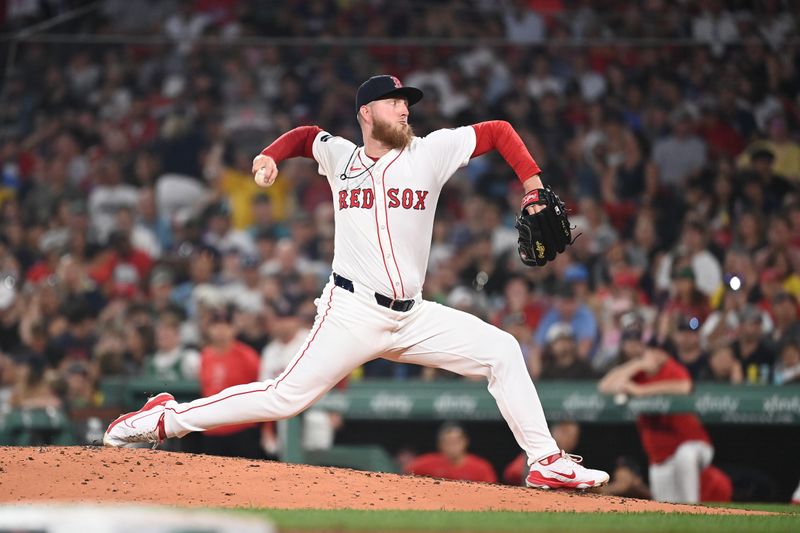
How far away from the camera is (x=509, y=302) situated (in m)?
9.75

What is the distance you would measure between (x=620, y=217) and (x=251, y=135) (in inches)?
151

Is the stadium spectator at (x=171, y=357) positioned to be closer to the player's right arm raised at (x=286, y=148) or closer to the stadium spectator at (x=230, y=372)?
the stadium spectator at (x=230, y=372)

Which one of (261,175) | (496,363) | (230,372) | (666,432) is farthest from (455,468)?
(261,175)

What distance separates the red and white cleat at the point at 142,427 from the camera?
5238 mm

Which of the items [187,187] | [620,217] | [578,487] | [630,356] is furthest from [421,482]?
[187,187]

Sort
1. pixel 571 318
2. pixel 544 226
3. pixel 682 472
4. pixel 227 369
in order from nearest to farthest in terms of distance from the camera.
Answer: pixel 544 226
pixel 682 472
pixel 227 369
pixel 571 318

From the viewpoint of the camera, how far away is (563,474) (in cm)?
509

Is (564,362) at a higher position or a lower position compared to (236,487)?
higher

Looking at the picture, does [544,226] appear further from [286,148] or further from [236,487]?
[236,487]

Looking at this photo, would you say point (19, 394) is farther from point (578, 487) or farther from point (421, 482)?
point (578, 487)

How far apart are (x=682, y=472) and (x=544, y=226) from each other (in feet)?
11.1

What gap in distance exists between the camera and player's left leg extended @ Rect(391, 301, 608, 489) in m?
5.04

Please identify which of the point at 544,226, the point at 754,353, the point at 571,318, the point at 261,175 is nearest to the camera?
the point at 261,175

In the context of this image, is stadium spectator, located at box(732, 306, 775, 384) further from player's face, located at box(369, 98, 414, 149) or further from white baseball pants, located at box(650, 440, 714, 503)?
player's face, located at box(369, 98, 414, 149)
